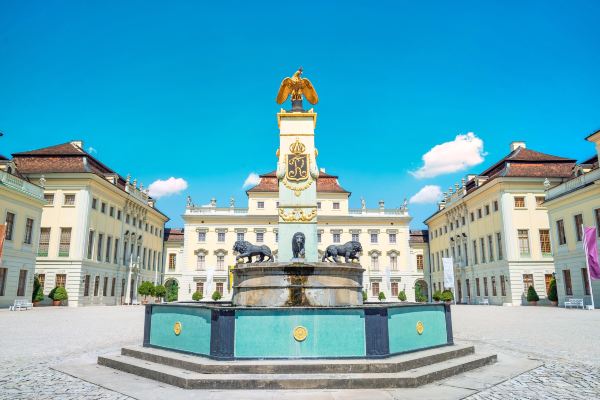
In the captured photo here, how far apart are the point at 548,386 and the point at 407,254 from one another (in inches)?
1961

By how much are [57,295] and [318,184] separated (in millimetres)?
32612

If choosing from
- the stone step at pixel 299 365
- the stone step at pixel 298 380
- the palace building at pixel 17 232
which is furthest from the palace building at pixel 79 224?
the stone step at pixel 298 380

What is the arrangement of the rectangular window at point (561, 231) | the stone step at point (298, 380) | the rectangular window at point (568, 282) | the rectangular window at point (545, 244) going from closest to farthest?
the stone step at point (298, 380) → the rectangular window at point (568, 282) → the rectangular window at point (561, 231) → the rectangular window at point (545, 244)

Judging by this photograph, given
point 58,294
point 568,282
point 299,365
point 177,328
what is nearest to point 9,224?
point 58,294

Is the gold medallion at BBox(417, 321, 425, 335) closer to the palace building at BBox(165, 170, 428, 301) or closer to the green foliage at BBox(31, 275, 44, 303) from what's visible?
the green foliage at BBox(31, 275, 44, 303)

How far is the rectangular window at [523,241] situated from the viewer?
3606 centimetres

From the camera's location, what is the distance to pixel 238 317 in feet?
21.6

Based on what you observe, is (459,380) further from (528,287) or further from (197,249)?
(197,249)

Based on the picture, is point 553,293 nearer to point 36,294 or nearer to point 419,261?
point 419,261

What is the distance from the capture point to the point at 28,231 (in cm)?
2895

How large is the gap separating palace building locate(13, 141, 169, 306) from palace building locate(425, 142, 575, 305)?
115ft

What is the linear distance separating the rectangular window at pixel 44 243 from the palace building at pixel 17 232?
581 cm

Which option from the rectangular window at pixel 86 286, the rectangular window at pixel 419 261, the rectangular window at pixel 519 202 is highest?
the rectangular window at pixel 519 202

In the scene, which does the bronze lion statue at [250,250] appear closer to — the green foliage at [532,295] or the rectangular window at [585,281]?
the rectangular window at [585,281]
